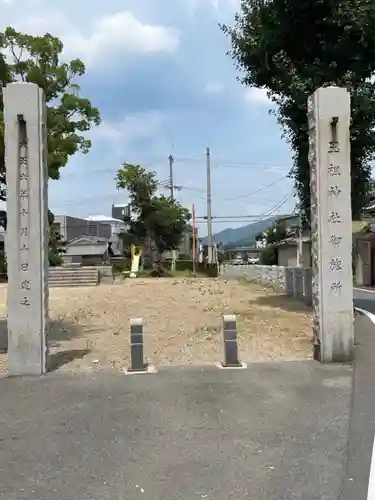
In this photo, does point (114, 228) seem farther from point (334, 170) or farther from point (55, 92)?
point (334, 170)

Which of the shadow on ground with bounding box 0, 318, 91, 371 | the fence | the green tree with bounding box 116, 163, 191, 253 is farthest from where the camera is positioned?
the green tree with bounding box 116, 163, 191, 253

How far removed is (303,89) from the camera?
14.9m

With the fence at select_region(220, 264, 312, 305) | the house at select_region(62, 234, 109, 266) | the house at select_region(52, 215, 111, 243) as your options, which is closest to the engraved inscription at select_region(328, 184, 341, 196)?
the fence at select_region(220, 264, 312, 305)

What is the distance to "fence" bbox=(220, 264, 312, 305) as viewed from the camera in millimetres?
19906

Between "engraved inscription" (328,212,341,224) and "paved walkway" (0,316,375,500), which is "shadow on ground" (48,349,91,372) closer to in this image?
"paved walkway" (0,316,375,500)

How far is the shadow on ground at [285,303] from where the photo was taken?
1773cm

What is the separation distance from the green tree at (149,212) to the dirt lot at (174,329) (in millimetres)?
34626

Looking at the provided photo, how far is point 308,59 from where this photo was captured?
1595cm

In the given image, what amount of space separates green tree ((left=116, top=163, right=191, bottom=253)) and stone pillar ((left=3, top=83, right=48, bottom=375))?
4821cm

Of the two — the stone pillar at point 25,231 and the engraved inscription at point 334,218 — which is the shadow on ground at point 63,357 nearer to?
the stone pillar at point 25,231

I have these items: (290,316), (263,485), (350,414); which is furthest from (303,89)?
(263,485)

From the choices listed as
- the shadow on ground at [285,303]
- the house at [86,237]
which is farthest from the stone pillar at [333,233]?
the house at [86,237]

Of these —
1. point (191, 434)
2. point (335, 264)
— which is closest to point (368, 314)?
point (335, 264)

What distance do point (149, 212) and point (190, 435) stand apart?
52.3 m
